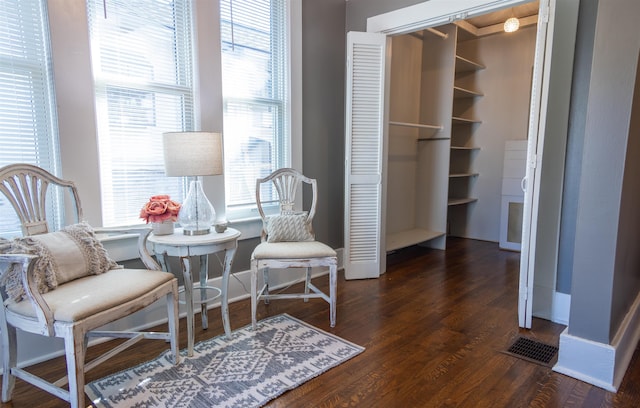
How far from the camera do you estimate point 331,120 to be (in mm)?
3732

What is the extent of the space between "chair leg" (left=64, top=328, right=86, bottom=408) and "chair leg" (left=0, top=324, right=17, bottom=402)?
1.47 feet

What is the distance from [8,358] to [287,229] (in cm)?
166

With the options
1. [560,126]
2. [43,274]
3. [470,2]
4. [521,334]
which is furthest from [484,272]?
[43,274]

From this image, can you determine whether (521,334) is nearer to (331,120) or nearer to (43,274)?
(331,120)

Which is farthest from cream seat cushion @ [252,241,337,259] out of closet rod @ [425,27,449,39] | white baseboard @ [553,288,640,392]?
closet rod @ [425,27,449,39]

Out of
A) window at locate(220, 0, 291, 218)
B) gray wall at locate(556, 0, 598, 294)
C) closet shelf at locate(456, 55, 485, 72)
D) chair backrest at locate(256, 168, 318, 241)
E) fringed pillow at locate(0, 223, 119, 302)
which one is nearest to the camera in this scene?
fringed pillow at locate(0, 223, 119, 302)

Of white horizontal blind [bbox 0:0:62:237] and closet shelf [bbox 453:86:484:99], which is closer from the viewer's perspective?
white horizontal blind [bbox 0:0:62:237]

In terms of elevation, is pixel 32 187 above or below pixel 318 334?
above

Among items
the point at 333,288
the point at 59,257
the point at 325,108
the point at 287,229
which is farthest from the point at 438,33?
the point at 59,257

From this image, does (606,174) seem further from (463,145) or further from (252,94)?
(463,145)

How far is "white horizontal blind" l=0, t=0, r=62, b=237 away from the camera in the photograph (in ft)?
6.45

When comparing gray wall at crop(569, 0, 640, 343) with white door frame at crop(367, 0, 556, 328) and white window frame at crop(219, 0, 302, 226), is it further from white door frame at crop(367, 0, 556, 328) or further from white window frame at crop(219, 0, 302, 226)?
white window frame at crop(219, 0, 302, 226)

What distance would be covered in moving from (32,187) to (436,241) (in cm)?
415

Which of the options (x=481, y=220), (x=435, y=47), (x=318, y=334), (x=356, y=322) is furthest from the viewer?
(x=481, y=220)
